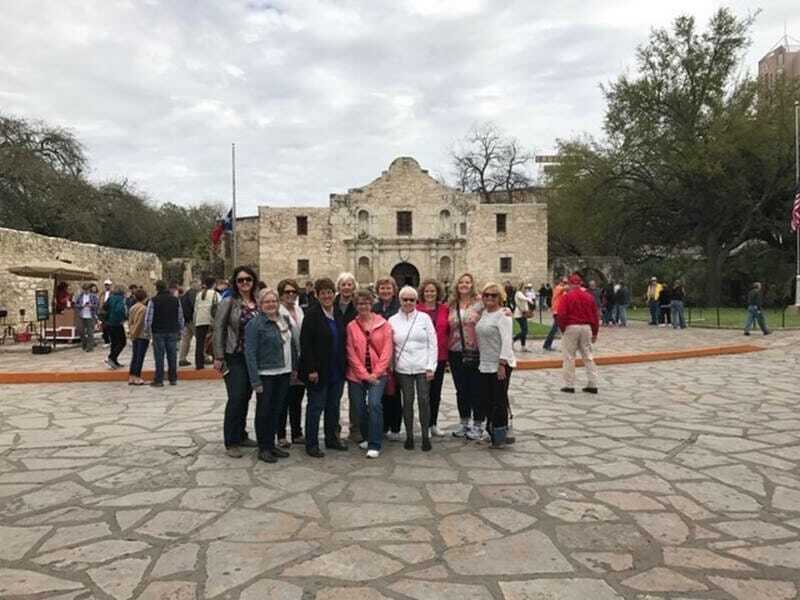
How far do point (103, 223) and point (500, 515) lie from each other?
34.1 meters

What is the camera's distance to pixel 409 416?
5.62 m

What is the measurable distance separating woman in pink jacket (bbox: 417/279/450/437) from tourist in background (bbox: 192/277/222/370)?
492cm

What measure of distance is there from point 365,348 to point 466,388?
1186 mm

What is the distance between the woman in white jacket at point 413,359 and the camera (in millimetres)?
5523

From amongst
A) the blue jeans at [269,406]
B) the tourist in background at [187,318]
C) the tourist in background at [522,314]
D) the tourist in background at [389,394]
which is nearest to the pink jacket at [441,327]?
the tourist in background at [389,394]

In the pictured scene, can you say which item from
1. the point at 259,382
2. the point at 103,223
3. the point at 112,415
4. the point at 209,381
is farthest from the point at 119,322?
the point at 103,223

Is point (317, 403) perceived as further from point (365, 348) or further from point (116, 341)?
point (116, 341)

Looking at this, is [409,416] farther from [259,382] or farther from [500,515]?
[500,515]

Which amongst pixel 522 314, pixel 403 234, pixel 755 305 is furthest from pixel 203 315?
pixel 403 234

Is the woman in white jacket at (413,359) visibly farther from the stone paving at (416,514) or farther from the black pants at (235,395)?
the black pants at (235,395)

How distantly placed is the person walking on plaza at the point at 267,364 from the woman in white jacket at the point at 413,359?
1002 millimetres

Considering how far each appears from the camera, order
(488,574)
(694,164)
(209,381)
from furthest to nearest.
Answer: (694,164) < (209,381) < (488,574)

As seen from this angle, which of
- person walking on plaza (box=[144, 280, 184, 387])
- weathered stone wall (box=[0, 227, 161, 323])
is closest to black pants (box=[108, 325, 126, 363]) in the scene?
person walking on plaza (box=[144, 280, 184, 387])

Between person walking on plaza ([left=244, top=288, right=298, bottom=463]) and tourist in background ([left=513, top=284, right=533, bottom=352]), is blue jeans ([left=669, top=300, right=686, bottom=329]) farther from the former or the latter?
person walking on plaza ([left=244, top=288, right=298, bottom=463])
